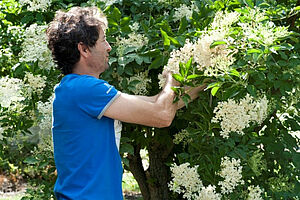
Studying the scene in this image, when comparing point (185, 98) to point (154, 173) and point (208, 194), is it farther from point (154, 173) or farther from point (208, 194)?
point (154, 173)

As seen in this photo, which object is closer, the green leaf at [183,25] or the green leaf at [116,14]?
the green leaf at [183,25]

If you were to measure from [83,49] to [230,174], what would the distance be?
859 mm

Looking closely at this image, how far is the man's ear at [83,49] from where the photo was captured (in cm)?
227

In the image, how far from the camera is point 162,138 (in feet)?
10.8

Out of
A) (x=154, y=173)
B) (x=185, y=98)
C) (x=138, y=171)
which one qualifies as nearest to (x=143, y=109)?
(x=185, y=98)

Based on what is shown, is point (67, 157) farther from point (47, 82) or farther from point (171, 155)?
point (171, 155)

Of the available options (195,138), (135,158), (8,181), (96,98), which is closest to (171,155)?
(135,158)

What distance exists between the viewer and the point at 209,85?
213 centimetres

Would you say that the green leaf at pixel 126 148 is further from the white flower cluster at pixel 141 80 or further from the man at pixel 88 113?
the man at pixel 88 113

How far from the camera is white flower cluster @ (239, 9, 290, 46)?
6.98 feet

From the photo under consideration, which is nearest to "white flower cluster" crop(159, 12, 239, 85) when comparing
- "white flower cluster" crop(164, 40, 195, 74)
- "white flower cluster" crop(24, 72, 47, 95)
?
"white flower cluster" crop(164, 40, 195, 74)

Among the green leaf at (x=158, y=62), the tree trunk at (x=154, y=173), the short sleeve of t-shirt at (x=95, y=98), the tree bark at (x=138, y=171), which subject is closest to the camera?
the short sleeve of t-shirt at (x=95, y=98)

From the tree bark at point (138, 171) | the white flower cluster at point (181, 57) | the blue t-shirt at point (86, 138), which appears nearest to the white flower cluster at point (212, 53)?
the white flower cluster at point (181, 57)

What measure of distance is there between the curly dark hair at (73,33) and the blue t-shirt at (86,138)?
117 millimetres
